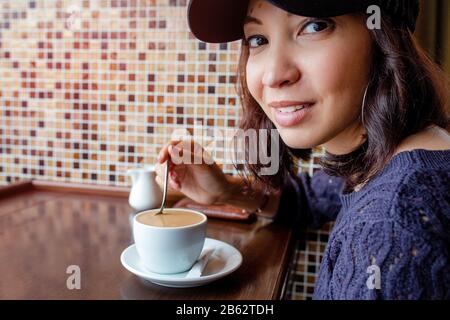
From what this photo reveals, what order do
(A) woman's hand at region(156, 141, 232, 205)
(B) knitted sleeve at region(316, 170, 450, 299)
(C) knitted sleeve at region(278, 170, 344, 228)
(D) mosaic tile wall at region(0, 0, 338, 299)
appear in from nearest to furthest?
1. (B) knitted sleeve at region(316, 170, 450, 299)
2. (A) woman's hand at region(156, 141, 232, 205)
3. (C) knitted sleeve at region(278, 170, 344, 228)
4. (D) mosaic tile wall at region(0, 0, 338, 299)

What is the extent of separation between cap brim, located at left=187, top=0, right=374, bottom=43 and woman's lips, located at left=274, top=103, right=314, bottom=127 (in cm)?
14

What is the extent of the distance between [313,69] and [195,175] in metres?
0.51

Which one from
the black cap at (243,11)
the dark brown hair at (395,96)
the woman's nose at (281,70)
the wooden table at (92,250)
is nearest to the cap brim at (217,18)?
the black cap at (243,11)

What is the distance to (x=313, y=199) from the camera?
3.65 feet

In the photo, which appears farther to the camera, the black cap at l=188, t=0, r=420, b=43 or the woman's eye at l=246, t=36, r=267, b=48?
the woman's eye at l=246, t=36, r=267, b=48

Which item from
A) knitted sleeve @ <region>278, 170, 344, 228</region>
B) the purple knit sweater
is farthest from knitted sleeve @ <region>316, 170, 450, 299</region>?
knitted sleeve @ <region>278, 170, 344, 228</region>

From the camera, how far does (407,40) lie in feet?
1.97

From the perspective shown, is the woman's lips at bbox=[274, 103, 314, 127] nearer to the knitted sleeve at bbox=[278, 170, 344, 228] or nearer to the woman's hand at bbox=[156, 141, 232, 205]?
the woman's hand at bbox=[156, 141, 232, 205]

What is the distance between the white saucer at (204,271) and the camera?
2.14 feet

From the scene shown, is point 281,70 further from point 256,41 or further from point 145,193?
point 145,193

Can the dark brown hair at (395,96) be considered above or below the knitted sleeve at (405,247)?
above

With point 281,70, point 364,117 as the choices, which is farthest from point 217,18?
point 364,117

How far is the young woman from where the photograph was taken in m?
0.42

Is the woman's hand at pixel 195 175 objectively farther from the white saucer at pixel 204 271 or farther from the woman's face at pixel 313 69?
the woman's face at pixel 313 69
